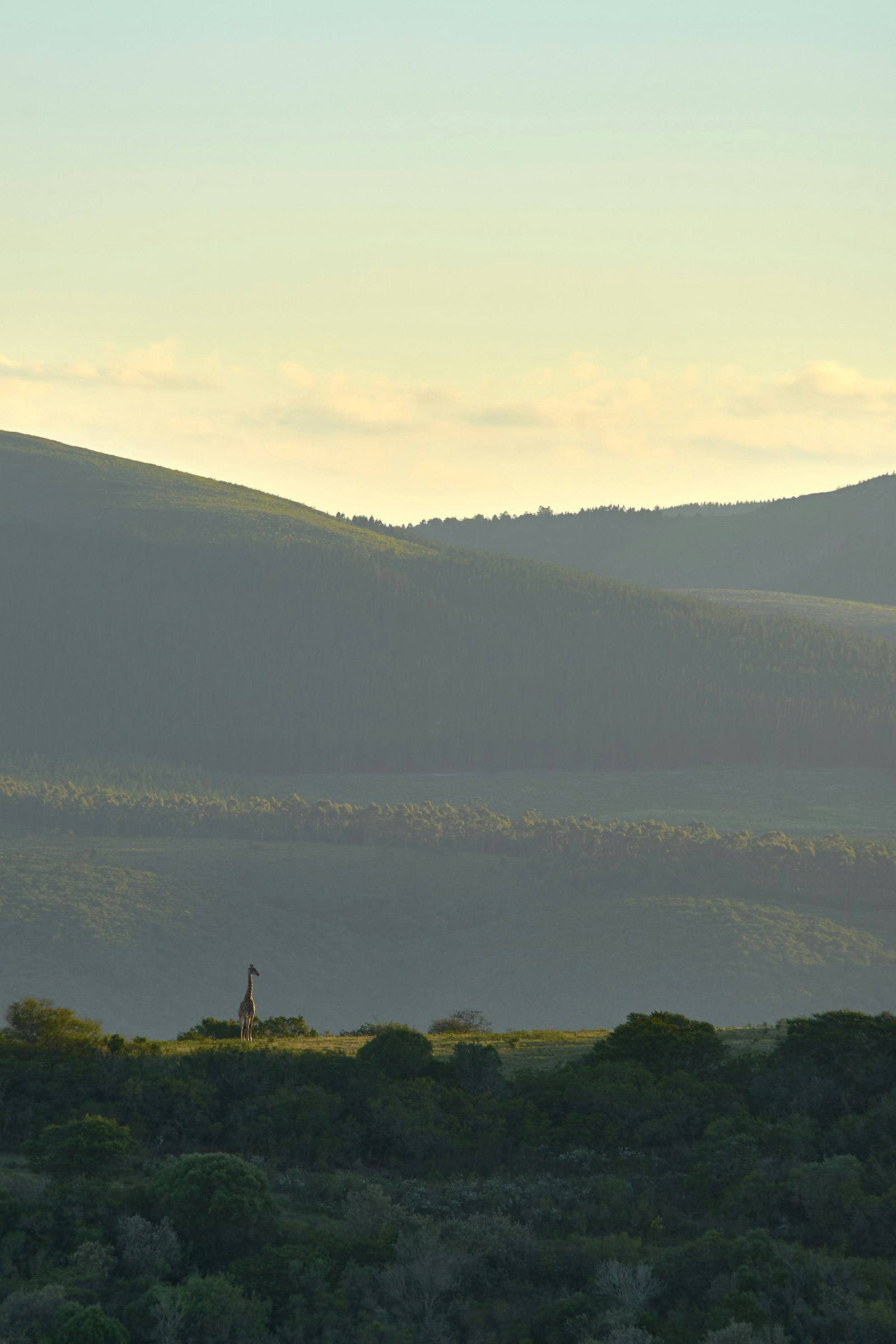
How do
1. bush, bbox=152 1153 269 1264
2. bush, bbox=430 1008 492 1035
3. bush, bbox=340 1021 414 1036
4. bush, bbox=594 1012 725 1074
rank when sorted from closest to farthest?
bush, bbox=152 1153 269 1264, bush, bbox=594 1012 725 1074, bush, bbox=340 1021 414 1036, bush, bbox=430 1008 492 1035

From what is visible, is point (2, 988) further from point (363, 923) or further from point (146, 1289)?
point (146, 1289)

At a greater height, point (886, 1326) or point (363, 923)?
point (886, 1326)

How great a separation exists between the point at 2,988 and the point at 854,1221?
143 m

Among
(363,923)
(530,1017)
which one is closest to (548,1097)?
(530,1017)

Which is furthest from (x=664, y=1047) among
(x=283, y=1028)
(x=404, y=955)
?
(x=404, y=955)

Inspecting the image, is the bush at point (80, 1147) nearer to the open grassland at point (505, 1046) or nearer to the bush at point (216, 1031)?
the open grassland at point (505, 1046)

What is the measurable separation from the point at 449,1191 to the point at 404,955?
6247 inches

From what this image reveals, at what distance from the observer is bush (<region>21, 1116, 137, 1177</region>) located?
28406 millimetres

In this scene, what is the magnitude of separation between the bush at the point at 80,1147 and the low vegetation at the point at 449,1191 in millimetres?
49

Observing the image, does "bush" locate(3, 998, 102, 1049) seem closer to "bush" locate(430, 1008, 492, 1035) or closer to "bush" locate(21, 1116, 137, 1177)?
"bush" locate(21, 1116, 137, 1177)

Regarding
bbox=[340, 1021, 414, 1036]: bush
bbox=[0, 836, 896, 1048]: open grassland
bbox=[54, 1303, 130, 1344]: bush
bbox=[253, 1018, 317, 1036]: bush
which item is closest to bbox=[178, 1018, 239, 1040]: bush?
bbox=[253, 1018, 317, 1036]: bush

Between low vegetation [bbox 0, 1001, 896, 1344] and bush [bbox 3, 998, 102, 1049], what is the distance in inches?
4.7

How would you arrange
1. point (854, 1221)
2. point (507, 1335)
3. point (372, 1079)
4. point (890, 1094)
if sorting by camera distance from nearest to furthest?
point (507, 1335) < point (854, 1221) < point (890, 1094) < point (372, 1079)

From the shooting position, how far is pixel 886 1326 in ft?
72.4
